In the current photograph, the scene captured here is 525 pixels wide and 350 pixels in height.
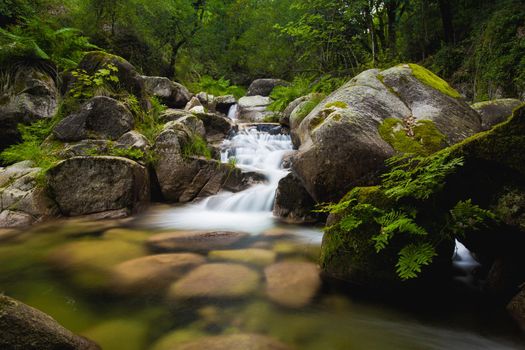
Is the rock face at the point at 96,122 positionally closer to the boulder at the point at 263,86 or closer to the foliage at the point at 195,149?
the foliage at the point at 195,149

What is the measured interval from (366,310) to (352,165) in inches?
90.7

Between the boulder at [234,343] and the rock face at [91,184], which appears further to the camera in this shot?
the rock face at [91,184]

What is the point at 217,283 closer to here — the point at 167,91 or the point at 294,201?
the point at 294,201

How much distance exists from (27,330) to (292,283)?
2.23 metres

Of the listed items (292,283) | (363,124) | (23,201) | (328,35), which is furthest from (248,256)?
(328,35)

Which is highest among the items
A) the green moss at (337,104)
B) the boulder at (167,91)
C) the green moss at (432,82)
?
the boulder at (167,91)

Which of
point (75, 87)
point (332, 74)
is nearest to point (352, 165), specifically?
point (75, 87)

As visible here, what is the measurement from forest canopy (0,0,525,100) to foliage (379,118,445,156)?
4376mm

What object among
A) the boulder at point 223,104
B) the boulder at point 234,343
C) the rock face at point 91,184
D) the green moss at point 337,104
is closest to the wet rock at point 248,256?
the boulder at point 234,343

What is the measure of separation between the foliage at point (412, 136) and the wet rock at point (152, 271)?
321cm

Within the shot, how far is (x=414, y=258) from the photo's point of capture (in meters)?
2.56

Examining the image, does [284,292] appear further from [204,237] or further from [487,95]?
[487,95]

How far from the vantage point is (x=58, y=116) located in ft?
27.2

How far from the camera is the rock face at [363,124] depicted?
15.4ft
